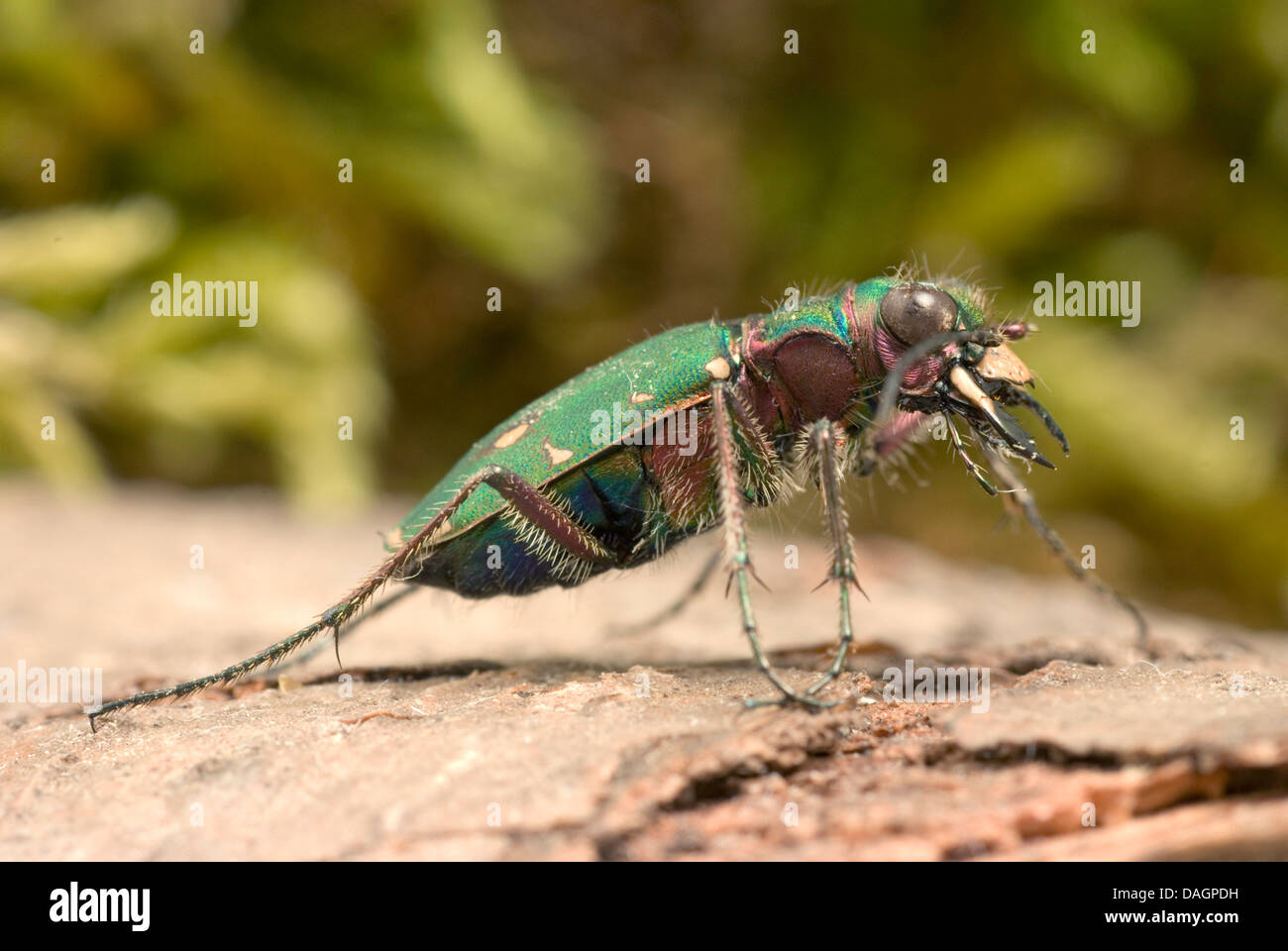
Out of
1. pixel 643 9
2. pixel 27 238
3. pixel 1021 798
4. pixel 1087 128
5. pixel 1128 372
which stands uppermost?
pixel 643 9

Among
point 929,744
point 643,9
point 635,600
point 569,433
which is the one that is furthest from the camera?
point 643,9

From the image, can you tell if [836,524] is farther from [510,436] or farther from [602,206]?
[602,206]

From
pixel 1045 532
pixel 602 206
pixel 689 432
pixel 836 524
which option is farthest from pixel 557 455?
pixel 602 206

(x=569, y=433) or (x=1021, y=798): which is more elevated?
(x=569, y=433)

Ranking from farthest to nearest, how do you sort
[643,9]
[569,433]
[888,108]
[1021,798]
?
1. [643,9]
2. [888,108]
3. [569,433]
4. [1021,798]

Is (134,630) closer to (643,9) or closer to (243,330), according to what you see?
(243,330)

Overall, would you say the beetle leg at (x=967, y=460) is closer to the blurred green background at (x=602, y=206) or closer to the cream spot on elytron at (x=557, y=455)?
the cream spot on elytron at (x=557, y=455)

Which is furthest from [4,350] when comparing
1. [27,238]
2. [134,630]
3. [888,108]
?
[888,108]

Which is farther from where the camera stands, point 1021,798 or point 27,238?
point 27,238
